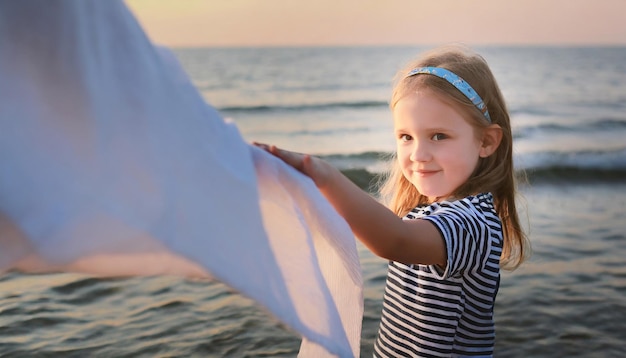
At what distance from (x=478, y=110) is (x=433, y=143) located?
0.74 feet

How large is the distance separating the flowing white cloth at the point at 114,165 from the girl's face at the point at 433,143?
3.39 feet

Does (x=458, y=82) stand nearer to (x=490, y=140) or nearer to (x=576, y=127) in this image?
(x=490, y=140)

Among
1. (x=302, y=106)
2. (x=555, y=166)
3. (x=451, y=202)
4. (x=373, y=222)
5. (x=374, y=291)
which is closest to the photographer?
(x=373, y=222)

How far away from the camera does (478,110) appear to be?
2.43 meters

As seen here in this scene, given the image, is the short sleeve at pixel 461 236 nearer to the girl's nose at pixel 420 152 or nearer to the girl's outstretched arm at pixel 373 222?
the girl's outstretched arm at pixel 373 222

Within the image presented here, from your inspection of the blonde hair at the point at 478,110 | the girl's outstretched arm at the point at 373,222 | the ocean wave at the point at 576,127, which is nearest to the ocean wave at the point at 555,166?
the ocean wave at the point at 576,127

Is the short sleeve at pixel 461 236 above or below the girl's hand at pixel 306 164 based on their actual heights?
below

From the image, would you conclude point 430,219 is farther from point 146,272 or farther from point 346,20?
point 346,20

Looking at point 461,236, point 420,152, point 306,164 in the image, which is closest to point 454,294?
point 461,236

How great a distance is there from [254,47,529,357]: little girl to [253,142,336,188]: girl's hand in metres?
0.37

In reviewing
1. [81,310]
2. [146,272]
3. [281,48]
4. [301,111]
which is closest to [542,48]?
[281,48]

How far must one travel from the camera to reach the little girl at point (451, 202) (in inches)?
85.7

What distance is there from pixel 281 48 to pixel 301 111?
1653cm

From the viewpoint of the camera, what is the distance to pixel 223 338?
13.3 ft
